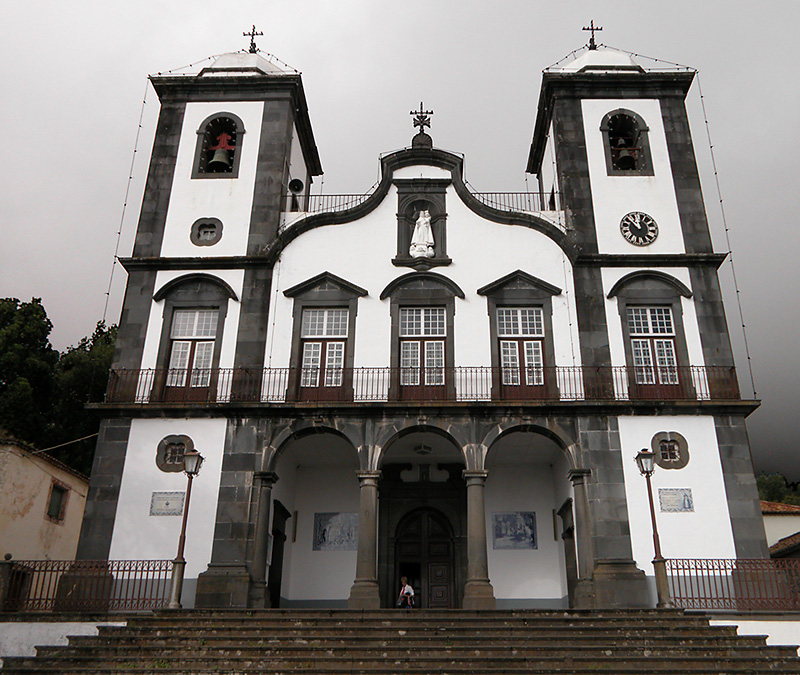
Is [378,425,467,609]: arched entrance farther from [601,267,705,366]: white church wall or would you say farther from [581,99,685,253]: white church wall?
[581,99,685,253]: white church wall

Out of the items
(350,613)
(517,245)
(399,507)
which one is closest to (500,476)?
(399,507)

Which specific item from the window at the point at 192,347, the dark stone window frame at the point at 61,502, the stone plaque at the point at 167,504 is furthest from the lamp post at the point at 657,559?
the dark stone window frame at the point at 61,502

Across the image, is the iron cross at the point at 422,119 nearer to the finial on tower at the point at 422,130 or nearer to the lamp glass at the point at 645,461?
the finial on tower at the point at 422,130

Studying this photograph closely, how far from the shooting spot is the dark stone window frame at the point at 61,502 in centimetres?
2239

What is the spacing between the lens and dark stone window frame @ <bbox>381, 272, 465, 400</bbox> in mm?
18312

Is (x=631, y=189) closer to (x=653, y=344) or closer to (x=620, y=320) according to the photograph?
(x=620, y=320)

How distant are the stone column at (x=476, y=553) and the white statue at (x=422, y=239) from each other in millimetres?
5554

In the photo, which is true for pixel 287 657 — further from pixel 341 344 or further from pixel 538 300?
pixel 538 300

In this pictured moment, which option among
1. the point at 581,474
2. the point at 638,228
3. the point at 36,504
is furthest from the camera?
the point at 36,504

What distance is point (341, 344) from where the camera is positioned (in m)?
18.5

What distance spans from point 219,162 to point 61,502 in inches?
437

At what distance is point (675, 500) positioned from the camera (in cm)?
1642

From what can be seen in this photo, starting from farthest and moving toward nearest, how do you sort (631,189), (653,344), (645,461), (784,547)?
1. (784,547)
2. (631,189)
3. (653,344)
4. (645,461)

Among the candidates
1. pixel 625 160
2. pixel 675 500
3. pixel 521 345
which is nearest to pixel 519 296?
pixel 521 345
